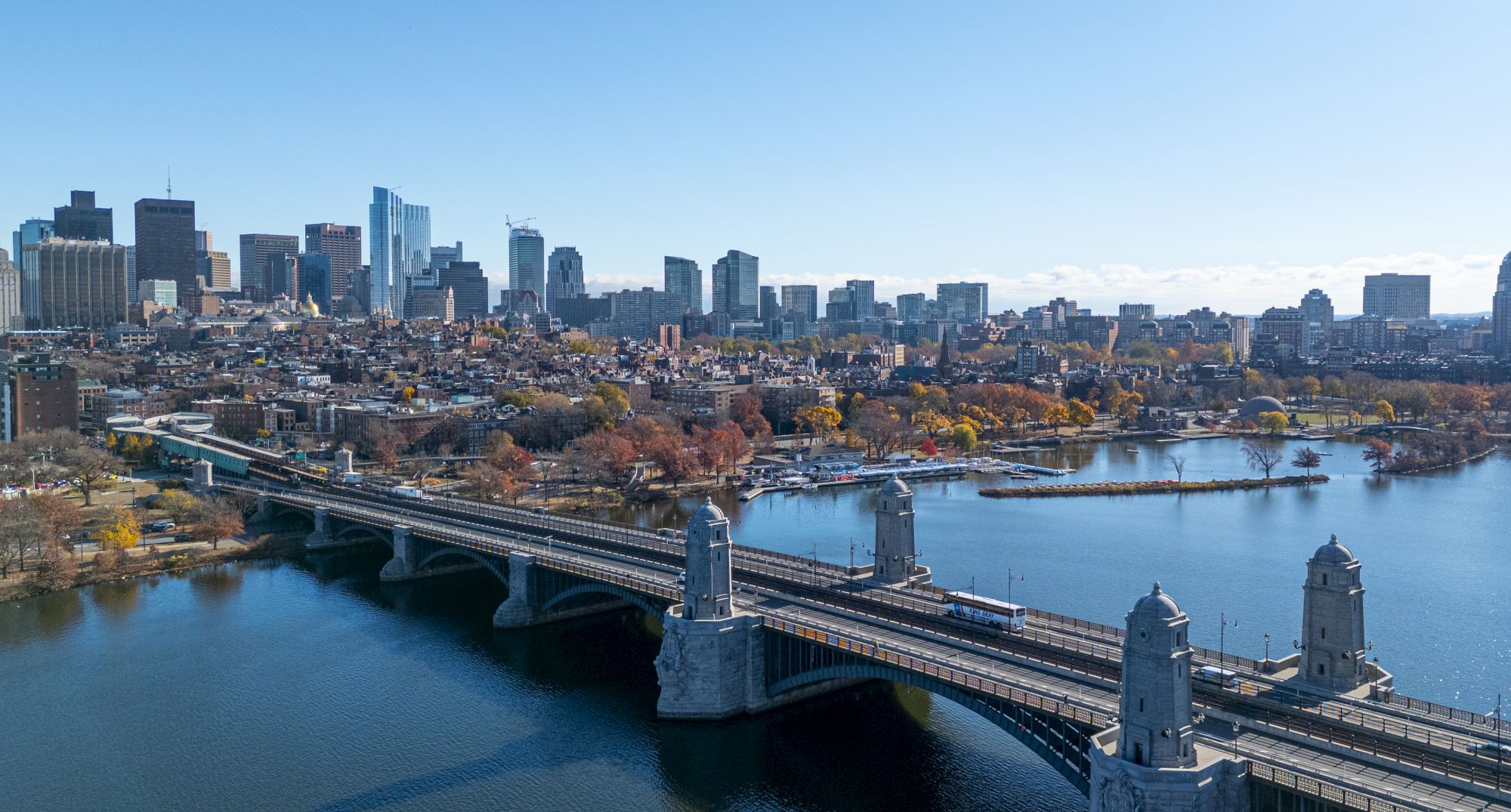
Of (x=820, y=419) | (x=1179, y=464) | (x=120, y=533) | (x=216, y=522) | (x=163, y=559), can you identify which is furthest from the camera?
(x=820, y=419)

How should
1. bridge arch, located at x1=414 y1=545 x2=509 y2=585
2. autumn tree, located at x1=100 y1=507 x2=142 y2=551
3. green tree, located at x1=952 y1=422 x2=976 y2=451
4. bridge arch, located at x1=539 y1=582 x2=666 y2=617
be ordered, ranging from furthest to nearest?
green tree, located at x1=952 y1=422 x2=976 y2=451 < autumn tree, located at x1=100 y1=507 x2=142 y2=551 < bridge arch, located at x1=414 y1=545 x2=509 y2=585 < bridge arch, located at x1=539 y1=582 x2=666 y2=617

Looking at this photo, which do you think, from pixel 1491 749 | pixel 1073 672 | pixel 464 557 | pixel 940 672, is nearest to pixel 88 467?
pixel 464 557

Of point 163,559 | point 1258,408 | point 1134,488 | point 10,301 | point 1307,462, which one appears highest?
point 10,301

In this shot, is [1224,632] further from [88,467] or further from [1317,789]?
[88,467]

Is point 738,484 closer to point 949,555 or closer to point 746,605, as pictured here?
point 949,555

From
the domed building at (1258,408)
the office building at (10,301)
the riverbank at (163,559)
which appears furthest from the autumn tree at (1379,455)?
the office building at (10,301)

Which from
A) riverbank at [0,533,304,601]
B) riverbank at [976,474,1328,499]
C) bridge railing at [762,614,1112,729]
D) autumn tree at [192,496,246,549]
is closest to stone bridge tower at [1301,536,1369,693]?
bridge railing at [762,614,1112,729]

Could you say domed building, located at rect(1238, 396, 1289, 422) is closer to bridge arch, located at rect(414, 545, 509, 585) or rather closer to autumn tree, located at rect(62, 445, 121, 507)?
bridge arch, located at rect(414, 545, 509, 585)
